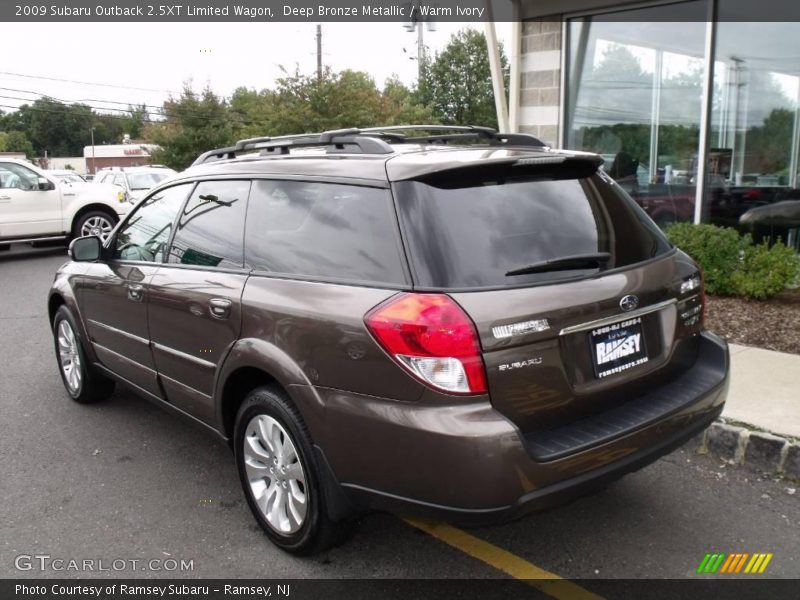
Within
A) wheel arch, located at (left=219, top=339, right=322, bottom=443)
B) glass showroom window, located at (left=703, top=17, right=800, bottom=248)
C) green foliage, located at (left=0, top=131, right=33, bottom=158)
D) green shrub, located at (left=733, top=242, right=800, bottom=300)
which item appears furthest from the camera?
green foliage, located at (left=0, top=131, right=33, bottom=158)

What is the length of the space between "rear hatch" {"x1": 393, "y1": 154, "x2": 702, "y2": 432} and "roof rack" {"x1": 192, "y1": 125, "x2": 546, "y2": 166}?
0.48 metres

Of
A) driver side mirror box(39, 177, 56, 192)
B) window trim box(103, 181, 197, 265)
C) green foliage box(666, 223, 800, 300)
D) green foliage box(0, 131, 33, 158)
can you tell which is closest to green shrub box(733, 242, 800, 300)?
green foliage box(666, 223, 800, 300)

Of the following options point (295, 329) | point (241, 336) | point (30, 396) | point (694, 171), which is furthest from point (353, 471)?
point (694, 171)

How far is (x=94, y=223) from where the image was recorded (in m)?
14.1

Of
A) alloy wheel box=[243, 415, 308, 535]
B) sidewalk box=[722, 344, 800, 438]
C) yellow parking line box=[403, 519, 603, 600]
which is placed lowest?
yellow parking line box=[403, 519, 603, 600]

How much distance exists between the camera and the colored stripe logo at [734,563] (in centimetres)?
308

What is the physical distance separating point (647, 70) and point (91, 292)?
23.8 ft

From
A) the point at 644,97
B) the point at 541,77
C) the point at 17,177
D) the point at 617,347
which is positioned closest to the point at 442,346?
the point at 617,347

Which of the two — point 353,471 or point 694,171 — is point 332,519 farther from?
point 694,171

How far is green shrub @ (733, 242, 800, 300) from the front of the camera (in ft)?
21.9

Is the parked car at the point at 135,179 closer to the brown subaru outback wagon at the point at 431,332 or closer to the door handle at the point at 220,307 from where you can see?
the door handle at the point at 220,307

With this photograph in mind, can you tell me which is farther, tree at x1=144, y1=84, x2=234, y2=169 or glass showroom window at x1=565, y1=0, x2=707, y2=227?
tree at x1=144, y1=84, x2=234, y2=169

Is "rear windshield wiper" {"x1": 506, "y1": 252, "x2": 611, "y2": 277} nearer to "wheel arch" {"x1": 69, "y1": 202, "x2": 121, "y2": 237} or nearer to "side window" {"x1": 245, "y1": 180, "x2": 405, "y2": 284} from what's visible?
"side window" {"x1": 245, "y1": 180, "x2": 405, "y2": 284}

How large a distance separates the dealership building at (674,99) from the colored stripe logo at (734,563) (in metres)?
5.86
